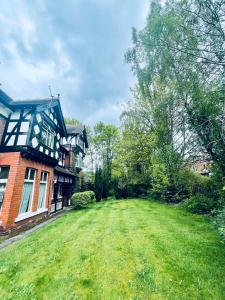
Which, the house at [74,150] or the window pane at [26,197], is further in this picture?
the house at [74,150]

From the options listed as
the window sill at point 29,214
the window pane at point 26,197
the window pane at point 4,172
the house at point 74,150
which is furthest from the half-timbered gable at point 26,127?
the house at point 74,150

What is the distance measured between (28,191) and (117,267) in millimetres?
7581

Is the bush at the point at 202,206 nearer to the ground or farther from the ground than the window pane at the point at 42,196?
nearer to the ground

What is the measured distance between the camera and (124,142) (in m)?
21.4

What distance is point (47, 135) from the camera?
40.0 ft

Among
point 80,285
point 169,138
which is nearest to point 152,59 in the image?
point 169,138

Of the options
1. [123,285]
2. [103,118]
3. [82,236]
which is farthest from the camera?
[103,118]

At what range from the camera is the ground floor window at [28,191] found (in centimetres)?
942

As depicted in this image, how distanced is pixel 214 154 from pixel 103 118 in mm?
29325

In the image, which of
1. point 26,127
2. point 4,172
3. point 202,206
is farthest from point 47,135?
point 202,206

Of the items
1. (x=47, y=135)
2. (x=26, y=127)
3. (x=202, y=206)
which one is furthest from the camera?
(x=47, y=135)

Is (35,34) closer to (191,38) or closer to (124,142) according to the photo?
(191,38)

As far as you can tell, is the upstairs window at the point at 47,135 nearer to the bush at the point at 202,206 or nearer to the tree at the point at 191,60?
the tree at the point at 191,60

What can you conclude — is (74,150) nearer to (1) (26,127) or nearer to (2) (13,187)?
(1) (26,127)
